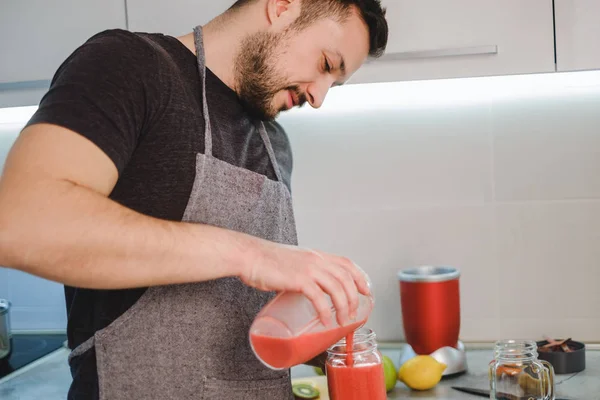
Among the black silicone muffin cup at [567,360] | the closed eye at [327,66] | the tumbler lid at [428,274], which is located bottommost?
the black silicone muffin cup at [567,360]

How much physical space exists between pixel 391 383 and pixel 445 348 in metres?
0.17

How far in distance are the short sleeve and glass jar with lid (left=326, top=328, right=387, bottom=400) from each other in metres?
0.40

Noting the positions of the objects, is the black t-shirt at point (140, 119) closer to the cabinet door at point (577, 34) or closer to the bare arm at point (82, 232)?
the bare arm at point (82, 232)

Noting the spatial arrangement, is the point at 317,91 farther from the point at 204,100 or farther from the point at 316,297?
the point at 316,297

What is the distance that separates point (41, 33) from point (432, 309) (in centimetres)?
111

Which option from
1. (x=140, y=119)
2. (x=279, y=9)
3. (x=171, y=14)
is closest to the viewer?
(x=140, y=119)

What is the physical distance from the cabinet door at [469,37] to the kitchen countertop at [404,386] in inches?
26.5

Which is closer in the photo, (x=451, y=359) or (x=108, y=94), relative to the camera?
(x=108, y=94)

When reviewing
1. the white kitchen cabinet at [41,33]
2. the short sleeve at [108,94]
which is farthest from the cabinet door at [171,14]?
the short sleeve at [108,94]

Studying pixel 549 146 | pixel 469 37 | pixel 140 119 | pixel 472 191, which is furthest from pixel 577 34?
pixel 140 119

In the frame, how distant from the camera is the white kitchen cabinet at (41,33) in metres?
1.57

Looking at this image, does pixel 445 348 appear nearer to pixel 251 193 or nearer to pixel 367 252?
pixel 367 252

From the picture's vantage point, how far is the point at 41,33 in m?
1.59

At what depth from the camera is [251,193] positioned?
114 cm
